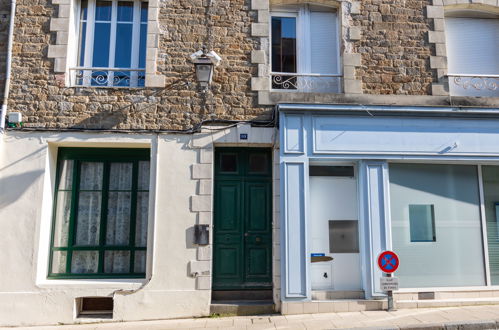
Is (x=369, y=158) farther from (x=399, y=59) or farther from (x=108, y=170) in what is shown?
(x=108, y=170)

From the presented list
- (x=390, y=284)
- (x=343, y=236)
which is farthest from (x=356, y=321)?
(x=343, y=236)

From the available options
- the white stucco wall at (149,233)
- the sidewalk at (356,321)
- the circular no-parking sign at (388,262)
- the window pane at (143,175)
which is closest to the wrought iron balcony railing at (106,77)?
the white stucco wall at (149,233)

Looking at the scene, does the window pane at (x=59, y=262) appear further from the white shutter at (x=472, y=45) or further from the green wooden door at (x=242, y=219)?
the white shutter at (x=472, y=45)

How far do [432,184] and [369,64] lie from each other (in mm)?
2325

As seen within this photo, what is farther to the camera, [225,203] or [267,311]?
[225,203]

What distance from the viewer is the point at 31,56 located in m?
6.45

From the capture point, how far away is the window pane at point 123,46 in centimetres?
671

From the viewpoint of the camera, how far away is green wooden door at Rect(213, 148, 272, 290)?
6.32m

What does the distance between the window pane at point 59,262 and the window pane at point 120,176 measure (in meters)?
1.29

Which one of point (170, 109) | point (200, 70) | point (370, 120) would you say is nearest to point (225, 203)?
point (170, 109)

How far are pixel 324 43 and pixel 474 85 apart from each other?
2736 mm

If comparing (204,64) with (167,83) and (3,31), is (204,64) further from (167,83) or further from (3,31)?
(3,31)

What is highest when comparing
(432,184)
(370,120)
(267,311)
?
(370,120)

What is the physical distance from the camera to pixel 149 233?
19.9 feet
